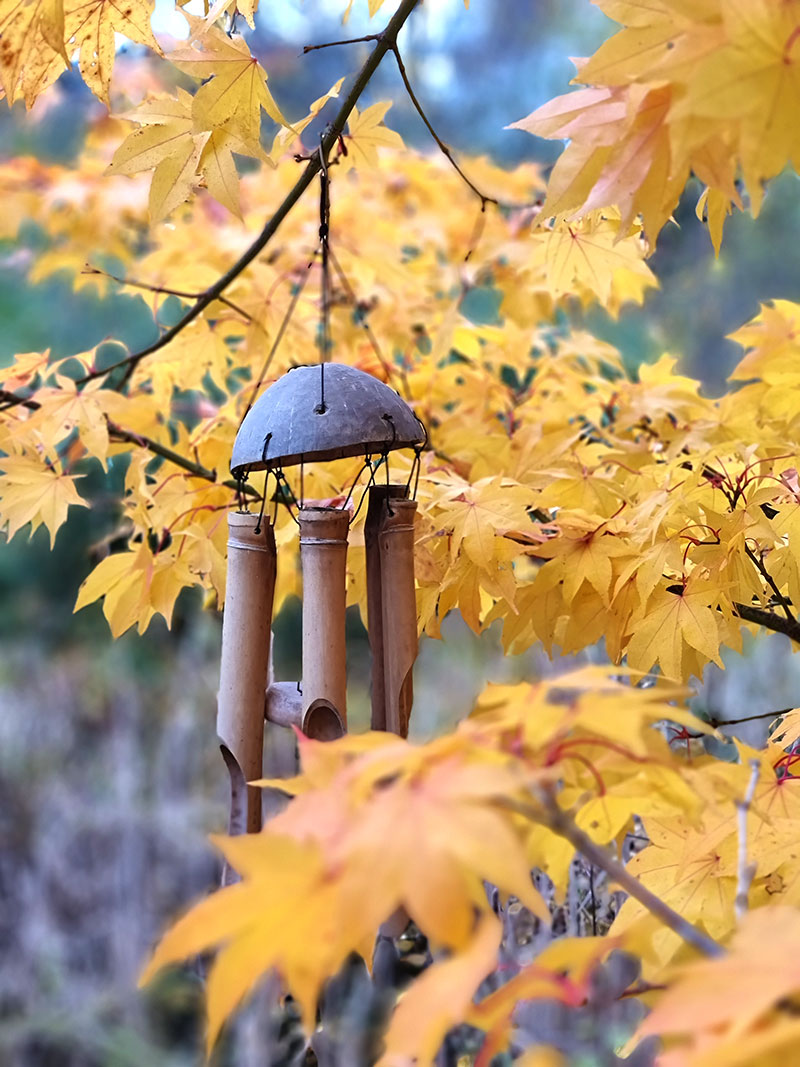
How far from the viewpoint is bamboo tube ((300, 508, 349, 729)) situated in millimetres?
940

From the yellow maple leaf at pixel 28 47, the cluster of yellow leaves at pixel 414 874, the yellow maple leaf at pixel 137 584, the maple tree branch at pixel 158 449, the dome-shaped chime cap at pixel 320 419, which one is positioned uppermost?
the yellow maple leaf at pixel 28 47

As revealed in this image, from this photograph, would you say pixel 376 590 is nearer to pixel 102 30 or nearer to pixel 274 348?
pixel 274 348

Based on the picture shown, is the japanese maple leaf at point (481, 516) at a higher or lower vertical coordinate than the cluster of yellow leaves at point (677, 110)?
lower

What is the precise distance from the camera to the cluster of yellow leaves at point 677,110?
1.99 ft

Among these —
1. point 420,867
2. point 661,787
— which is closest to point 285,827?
point 420,867

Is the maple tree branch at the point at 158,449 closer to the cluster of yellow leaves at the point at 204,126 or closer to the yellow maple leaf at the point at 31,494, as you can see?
the yellow maple leaf at the point at 31,494

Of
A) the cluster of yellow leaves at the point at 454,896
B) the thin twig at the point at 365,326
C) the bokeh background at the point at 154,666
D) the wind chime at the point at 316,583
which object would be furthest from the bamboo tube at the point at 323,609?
the bokeh background at the point at 154,666

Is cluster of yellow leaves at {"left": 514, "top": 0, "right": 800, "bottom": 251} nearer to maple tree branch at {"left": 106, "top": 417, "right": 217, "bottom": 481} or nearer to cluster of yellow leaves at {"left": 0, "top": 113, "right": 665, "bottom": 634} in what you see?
cluster of yellow leaves at {"left": 0, "top": 113, "right": 665, "bottom": 634}

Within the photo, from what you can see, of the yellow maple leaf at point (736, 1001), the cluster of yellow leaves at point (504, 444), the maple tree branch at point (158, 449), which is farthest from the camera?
the maple tree branch at point (158, 449)

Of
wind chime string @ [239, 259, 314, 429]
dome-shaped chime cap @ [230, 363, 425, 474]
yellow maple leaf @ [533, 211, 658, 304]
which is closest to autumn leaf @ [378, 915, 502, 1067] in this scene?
dome-shaped chime cap @ [230, 363, 425, 474]

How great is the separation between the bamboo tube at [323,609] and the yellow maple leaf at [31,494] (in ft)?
1.81

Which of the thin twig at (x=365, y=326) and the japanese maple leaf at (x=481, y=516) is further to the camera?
the thin twig at (x=365, y=326)

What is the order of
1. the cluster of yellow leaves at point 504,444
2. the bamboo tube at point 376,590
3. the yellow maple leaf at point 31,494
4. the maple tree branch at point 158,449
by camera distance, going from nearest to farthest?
1. the bamboo tube at point 376,590
2. the cluster of yellow leaves at point 504,444
3. the yellow maple leaf at point 31,494
4. the maple tree branch at point 158,449

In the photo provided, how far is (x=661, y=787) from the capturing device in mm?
634
